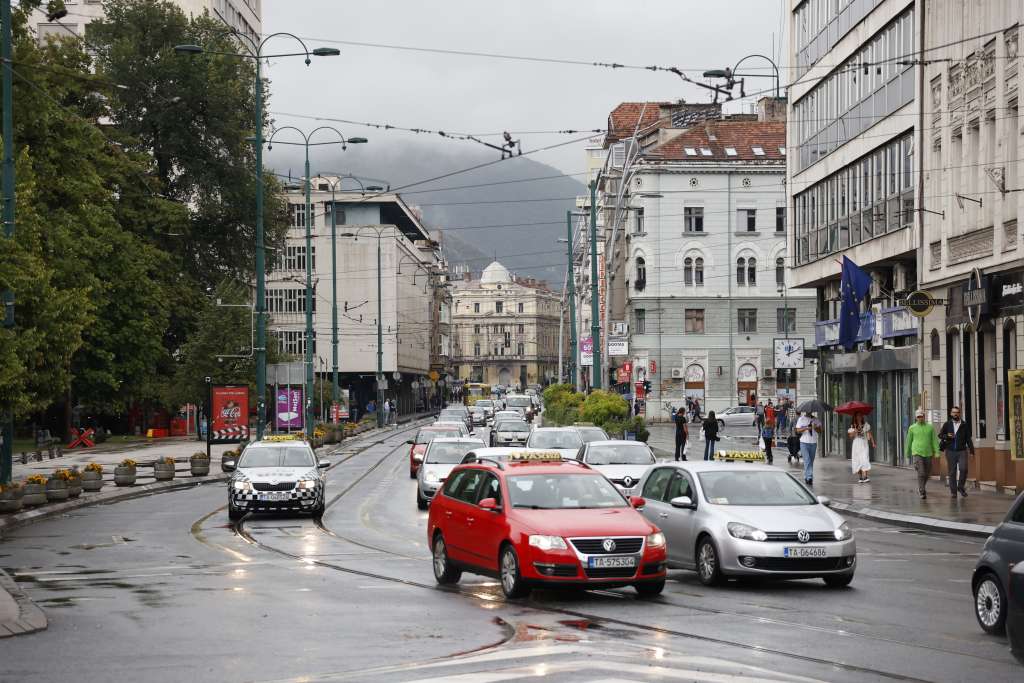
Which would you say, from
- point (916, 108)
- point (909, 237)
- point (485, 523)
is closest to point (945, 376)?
point (909, 237)

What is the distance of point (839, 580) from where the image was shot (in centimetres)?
1698

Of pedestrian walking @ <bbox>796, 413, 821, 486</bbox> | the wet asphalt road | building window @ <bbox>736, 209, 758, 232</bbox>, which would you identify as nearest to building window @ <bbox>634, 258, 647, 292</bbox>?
building window @ <bbox>736, 209, 758, 232</bbox>

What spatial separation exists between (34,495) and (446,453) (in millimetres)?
8976

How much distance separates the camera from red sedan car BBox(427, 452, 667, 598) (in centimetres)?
1534

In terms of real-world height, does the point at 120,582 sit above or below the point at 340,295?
below

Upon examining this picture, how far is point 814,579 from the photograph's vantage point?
59.0 feet

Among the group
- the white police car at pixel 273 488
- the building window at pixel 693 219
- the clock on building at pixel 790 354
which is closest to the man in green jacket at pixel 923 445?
the white police car at pixel 273 488

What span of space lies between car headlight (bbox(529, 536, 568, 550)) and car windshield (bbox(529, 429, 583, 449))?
2259cm

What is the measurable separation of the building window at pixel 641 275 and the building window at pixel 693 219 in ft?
11.0

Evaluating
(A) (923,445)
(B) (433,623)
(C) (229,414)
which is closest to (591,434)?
(A) (923,445)

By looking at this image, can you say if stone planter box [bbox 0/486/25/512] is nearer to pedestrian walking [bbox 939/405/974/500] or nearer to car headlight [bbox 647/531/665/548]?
car headlight [bbox 647/531/665/548]

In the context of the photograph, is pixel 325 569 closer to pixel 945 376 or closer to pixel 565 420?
pixel 945 376

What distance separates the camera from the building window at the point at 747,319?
9081 centimetres

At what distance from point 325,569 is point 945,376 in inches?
909
